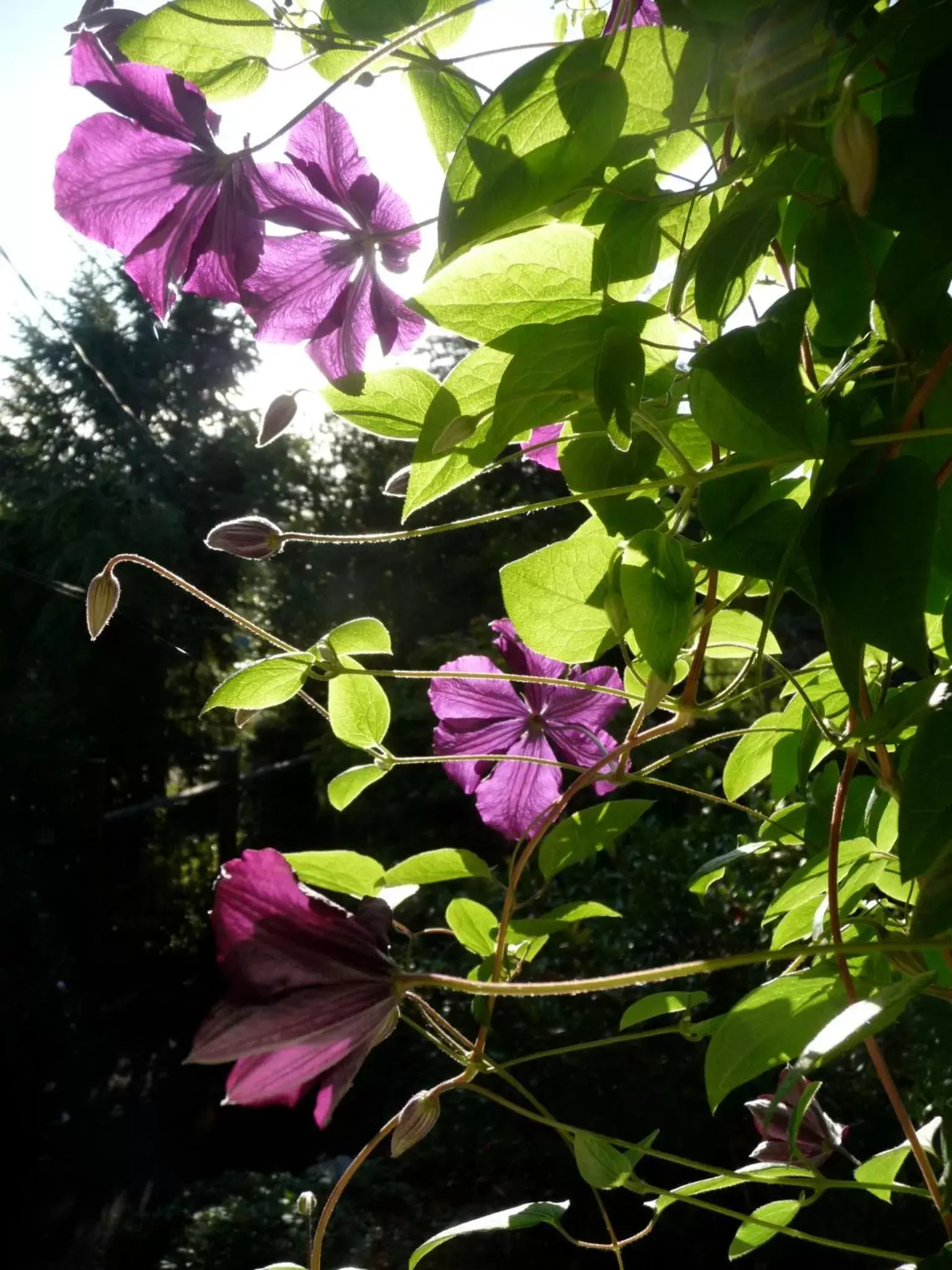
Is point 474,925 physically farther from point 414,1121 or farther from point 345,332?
point 345,332

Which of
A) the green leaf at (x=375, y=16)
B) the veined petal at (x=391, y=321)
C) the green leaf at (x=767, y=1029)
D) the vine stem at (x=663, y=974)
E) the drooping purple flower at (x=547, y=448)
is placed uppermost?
the green leaf at (x=375, y=16)

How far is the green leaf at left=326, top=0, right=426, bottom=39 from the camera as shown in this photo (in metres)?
0.28

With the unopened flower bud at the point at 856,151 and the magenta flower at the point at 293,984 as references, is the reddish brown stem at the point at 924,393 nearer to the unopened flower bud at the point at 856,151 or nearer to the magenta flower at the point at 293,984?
the unopened flower bud at the point at 856,151

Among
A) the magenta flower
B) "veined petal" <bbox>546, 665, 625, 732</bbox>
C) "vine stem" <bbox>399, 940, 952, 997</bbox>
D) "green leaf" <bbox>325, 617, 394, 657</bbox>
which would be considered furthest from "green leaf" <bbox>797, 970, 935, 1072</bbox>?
"veined petal" <bbox>546, 665, 625, 732</bbox>

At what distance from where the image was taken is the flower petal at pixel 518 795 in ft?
1.67

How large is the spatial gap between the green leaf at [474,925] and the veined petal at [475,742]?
5.2 inches

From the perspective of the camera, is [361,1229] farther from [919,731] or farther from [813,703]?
[919,731]

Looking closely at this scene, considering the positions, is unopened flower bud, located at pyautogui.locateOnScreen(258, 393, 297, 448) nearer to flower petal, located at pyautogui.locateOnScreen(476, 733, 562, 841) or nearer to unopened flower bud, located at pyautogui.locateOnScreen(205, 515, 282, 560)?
unopened flower bud, located at pyautogui.locateOnScreen(205, 515, 282, 560)

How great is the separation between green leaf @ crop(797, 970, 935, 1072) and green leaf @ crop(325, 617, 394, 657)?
216 mm

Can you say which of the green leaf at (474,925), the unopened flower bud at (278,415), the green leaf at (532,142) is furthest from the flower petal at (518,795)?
the green leaf at (532,142)

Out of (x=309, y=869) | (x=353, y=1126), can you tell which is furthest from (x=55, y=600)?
(x=309, y=869)

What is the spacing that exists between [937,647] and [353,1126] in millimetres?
2420

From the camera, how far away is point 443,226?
0.23 m

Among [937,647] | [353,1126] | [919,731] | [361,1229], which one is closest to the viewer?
[919,731]
